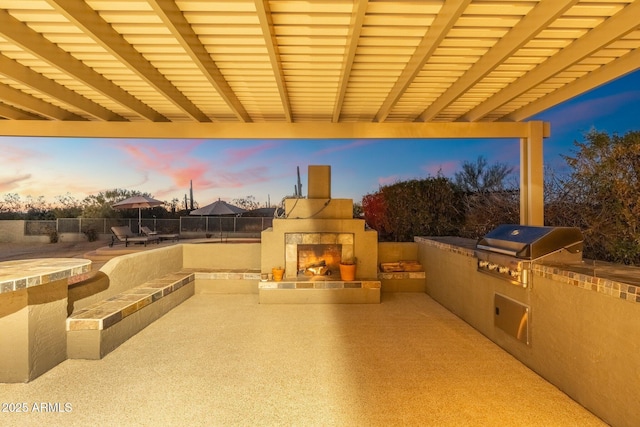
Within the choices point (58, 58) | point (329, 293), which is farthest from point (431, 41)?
point (58, 58)

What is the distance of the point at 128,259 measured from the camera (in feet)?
15.2

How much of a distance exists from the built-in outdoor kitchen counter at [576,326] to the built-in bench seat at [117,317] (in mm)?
4403

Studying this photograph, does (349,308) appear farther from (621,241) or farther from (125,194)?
(125,194)

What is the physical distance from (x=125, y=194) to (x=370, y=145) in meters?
17.5

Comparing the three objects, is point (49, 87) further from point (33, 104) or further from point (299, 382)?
point (299, 382)

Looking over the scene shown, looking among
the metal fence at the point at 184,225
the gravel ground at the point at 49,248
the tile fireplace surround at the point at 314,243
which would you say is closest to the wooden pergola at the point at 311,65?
the tile fireplace surround at the point at 314,243

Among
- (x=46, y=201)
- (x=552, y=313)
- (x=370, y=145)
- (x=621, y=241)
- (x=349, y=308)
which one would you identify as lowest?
(x=349, y=308)

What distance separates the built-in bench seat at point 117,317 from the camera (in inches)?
128

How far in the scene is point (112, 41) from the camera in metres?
3.14

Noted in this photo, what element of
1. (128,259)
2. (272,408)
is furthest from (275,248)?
(272,408)

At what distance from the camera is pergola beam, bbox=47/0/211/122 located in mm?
2655

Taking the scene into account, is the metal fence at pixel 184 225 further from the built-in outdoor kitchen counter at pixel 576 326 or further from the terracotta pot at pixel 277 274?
the built-in outdoor kitchen counter at pixel 576 326

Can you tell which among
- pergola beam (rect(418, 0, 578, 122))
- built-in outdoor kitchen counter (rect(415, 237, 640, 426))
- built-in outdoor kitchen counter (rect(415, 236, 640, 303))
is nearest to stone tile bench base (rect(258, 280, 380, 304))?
built-in outdoor kitchen counter (rect(415, 237, 640, 426))

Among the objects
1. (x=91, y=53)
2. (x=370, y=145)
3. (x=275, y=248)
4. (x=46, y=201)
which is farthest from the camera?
(x=46, y=201)
